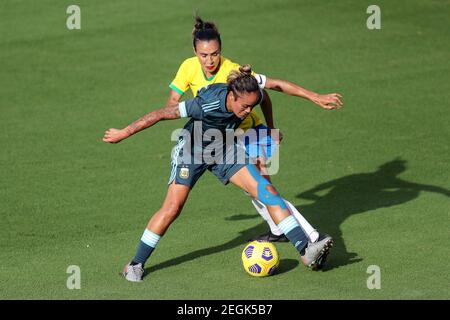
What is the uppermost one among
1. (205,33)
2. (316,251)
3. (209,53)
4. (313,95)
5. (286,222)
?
(205,33)

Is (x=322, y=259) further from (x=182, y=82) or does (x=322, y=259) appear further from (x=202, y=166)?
(x=182, y=82)

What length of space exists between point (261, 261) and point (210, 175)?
4.05 m

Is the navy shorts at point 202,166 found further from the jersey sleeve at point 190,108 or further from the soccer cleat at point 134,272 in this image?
the soccer cleat at point 134,272

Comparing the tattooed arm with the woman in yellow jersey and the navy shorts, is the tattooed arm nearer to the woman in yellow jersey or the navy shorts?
the navy shorts

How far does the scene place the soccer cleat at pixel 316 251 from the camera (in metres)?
9.05

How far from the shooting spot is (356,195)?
481 inches

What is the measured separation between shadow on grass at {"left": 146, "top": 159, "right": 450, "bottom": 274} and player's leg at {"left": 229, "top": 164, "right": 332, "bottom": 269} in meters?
0.85

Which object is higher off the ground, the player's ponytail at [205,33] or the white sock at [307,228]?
the player's ponytail at [205,33]

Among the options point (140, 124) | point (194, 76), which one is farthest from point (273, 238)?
point (140, 124)

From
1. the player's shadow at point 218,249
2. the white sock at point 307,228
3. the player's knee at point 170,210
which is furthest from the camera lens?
the player's shadow at point 218,249

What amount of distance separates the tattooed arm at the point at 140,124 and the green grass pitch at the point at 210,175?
5.03 ft

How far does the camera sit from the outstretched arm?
9.27 m

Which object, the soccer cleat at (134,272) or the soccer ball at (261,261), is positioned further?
the soccer cleat at (134,272)

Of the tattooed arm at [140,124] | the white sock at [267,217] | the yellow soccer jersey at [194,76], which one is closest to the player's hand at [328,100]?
the yellow soccer jersey at [194,76]
